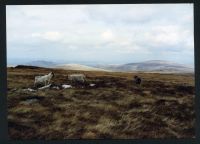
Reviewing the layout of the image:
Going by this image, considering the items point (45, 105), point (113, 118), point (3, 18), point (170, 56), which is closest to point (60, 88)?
point (45, 105)

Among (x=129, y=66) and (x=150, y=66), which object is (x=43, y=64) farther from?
(x=150, y=66)

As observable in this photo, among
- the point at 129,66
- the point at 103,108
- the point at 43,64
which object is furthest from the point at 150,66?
the point at 43,64

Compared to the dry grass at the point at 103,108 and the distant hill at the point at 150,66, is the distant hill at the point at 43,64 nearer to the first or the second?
the dry grass at the point at 103,108

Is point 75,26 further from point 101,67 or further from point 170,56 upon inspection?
point 170,56

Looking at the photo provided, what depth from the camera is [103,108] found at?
764 centimetres

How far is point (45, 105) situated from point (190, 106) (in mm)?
2600

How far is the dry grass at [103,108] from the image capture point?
24.7 ft

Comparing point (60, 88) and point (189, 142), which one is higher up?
point (60, 88)

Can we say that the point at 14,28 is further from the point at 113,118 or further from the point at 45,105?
the point at 113,118

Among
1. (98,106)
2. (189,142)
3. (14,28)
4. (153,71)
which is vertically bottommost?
(189,142)

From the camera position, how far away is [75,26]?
25.3ft

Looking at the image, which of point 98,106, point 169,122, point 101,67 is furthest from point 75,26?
point 169,122

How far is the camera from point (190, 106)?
7.65 m

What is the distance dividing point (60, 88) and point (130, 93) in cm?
128
